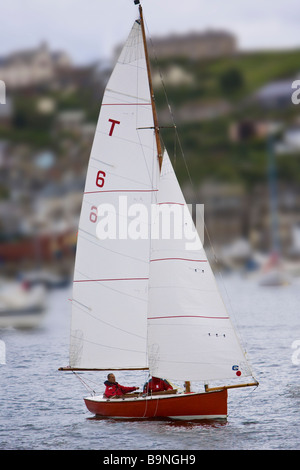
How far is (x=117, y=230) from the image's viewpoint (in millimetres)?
23078

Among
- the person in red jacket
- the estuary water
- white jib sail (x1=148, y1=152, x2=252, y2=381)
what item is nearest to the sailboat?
white jib sail (x1=148, y1=152, x2=252, y2=381)

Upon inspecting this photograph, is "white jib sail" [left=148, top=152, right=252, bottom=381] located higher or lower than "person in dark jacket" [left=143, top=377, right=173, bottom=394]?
higher

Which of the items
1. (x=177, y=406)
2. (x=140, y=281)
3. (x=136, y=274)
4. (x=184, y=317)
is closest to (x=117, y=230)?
(x=136, y=274)

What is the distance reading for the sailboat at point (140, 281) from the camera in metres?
22.1

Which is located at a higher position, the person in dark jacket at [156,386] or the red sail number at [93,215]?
the red sail number at [93,215]

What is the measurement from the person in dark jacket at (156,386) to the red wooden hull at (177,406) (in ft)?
1.06

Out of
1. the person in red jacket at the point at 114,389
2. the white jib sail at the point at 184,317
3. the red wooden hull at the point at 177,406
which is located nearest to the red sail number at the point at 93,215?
the white jib sail at the point at 184,317

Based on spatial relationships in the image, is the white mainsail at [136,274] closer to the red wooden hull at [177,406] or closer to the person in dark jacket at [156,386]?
the person in dark jacket at [156,386]

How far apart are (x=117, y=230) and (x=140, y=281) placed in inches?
→ 55.9

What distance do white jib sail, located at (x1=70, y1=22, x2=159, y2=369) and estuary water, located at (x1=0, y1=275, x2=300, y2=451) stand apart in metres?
1.91

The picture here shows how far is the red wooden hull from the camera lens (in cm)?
2206

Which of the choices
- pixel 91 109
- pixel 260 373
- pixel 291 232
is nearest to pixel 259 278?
pixel 291 232

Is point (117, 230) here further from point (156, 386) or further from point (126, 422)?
point (126, 422)

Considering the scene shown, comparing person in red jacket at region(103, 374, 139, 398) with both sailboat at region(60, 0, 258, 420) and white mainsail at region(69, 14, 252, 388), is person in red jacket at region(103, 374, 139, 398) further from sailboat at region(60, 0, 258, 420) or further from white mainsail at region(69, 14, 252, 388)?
white mainsail at region(69, 14, 252, 388)
